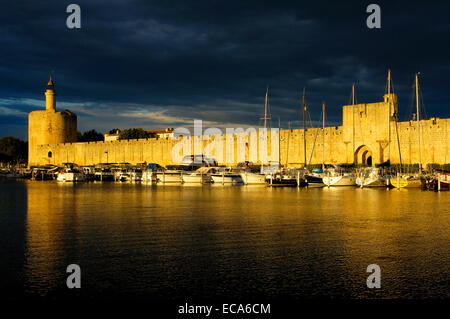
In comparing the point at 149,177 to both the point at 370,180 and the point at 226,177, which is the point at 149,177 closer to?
the point at 226,177

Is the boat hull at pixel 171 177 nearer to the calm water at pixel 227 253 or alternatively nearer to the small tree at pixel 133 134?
the calm water at pixel 227 253

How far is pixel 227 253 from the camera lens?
646 centimetres

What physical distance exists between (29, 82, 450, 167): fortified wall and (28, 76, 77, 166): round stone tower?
6018mm

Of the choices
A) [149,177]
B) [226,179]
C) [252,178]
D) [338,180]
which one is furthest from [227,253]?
[149,177]

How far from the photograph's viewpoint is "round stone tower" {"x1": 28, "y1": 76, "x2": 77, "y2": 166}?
2133 inches

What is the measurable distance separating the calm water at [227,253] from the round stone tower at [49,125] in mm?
46389

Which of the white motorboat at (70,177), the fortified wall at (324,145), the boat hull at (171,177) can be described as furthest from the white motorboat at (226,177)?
the white motorboat at (70,177)

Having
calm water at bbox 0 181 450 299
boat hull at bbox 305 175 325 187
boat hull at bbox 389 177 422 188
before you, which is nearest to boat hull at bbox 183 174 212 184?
boat hull at bbox 305 175 325 187

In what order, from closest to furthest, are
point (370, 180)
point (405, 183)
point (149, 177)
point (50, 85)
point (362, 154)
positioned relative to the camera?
point (405, 183), point (370, 180), point (362, 154), point (149, 177), point (50, 85)

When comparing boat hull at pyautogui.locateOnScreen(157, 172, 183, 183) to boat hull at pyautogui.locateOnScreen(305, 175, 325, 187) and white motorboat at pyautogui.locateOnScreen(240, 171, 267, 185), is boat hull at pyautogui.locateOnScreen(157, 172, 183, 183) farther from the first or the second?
boat hull at pyautogui.locateOnScreen(305, 175, 325, 187)

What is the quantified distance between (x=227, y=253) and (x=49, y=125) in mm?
52865
